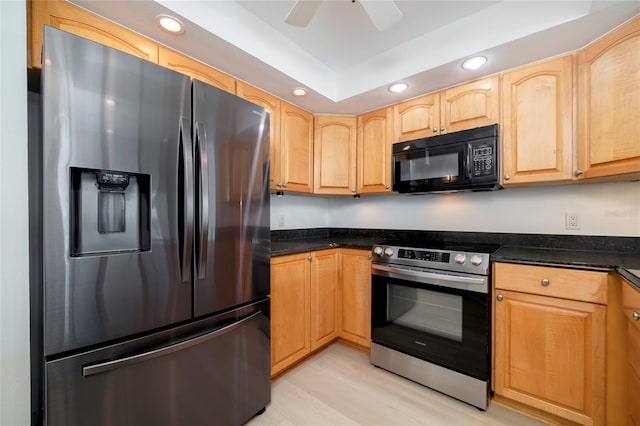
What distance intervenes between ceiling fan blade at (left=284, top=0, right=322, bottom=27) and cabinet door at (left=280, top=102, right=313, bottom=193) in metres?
0.91

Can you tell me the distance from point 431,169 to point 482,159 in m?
0.35

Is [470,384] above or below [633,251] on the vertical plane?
below

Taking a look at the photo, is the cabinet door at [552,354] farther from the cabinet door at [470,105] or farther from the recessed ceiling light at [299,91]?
the recessed ceiling light at [299,91]

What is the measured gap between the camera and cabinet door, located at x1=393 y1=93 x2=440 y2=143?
2.11m

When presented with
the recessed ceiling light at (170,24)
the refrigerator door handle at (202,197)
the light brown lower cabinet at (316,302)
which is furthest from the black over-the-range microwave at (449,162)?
the recessed ceiling light at (170,24)

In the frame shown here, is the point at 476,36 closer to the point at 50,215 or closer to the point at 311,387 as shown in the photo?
the point at 50,215

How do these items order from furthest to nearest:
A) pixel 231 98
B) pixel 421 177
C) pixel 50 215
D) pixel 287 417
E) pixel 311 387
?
pixel 421 177 < pixel 311 387 < pixel 287 417 < pixel 231 98 < pixel 50 215

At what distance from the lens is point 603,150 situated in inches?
57.3

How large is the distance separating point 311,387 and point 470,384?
1.04 meters

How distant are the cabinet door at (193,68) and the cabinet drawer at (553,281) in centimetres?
214

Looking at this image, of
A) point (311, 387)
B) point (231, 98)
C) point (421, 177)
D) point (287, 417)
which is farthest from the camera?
point (421, 177)

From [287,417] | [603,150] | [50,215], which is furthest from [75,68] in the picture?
[603,150]

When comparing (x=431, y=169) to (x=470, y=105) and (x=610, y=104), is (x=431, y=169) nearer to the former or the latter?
(x=470, y=105)

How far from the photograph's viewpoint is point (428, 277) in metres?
1.81
